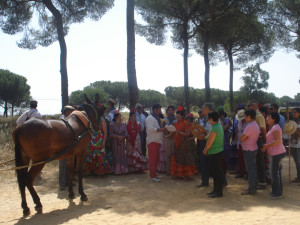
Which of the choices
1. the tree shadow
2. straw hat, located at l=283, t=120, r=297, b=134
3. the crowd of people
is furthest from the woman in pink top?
the tree shadow

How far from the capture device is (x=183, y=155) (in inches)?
290

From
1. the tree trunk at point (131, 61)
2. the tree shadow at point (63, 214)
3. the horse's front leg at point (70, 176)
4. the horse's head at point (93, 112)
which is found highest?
the tree trunk at point (131, 61)

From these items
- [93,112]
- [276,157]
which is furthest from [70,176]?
[276,157]

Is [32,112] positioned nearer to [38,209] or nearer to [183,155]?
[38,209]

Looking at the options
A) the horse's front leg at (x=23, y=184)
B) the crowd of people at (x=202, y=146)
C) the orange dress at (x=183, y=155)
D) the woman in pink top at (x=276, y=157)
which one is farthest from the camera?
the orange dress at (x=183, y=155)

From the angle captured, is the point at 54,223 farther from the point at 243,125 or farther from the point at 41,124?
the point at 243,125

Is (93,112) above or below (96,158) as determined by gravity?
above

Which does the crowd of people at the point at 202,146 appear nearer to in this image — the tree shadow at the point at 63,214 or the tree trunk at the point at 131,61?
the tree shadow at the point at 63,214

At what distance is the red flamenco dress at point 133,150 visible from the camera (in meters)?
8.14

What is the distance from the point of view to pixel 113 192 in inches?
258

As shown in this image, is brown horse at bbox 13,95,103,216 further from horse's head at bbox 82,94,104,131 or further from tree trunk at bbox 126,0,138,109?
tree trunk at bbox 126,0,138,109

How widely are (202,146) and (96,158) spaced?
2877mm

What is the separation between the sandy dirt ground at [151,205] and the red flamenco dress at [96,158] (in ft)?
1.32

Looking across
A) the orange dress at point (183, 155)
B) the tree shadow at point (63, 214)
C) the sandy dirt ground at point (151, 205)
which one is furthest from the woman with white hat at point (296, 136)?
the tree shadow at point (63, 214)
